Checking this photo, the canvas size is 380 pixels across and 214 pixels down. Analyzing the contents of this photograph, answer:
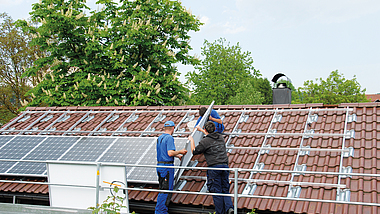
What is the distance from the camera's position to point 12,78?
3488 cm

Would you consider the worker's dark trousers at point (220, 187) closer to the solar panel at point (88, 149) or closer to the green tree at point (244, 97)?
the solar panel at point (88, 149)

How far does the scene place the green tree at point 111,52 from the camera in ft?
68.9

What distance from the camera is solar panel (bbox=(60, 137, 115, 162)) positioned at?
818 centimetres

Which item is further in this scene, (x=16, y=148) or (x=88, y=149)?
(x=16, y=148)

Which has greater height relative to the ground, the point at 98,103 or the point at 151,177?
the point at 98,103

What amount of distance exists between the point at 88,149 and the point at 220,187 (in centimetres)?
418

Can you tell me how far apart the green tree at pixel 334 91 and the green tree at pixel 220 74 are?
35.9 feet

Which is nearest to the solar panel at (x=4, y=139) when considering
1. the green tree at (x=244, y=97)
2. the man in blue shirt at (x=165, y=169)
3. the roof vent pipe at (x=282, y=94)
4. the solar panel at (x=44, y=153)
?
the solar panel at (x=44, y=153)

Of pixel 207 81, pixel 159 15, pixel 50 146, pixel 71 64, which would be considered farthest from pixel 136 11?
pixel 207 81

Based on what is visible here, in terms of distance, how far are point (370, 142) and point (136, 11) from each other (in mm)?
19425

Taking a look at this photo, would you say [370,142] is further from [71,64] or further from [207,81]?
[207,81]

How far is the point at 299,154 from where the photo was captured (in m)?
7.29

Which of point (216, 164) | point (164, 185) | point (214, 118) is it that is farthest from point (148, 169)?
point (214, 118)

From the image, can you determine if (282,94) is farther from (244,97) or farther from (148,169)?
(244,97)
